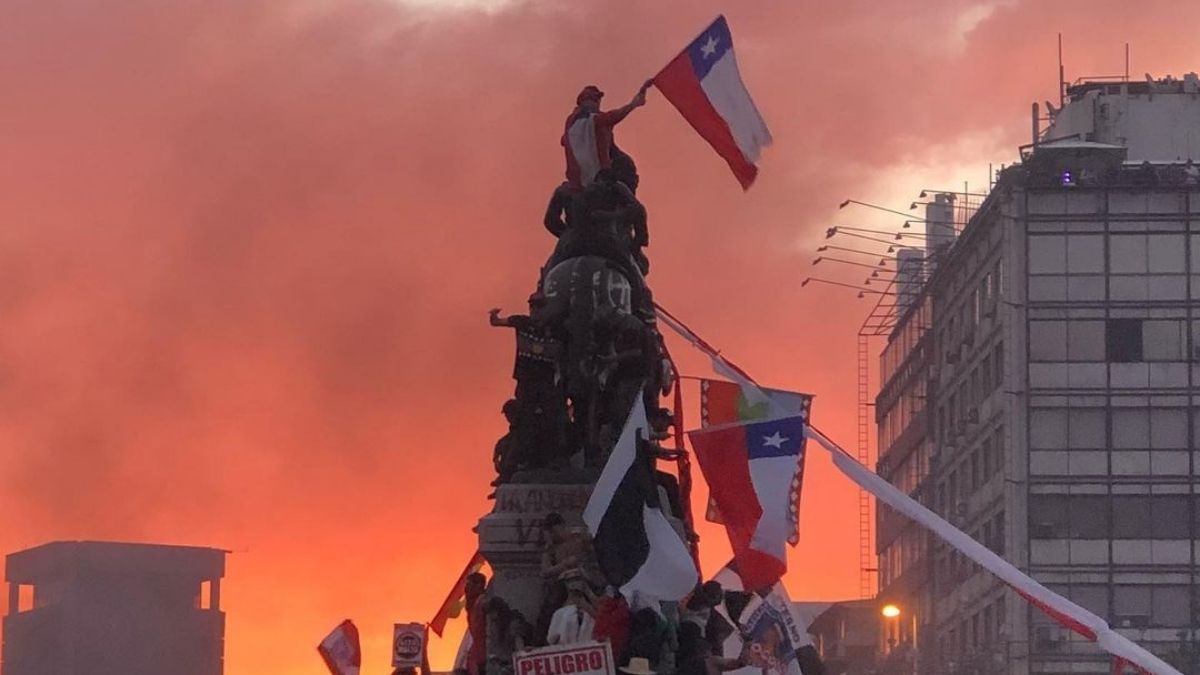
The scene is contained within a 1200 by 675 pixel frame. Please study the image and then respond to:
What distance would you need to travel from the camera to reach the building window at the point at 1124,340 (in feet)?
378

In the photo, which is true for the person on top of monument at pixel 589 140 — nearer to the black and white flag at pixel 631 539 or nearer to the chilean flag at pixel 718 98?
the chilean flag at pixel 718 98

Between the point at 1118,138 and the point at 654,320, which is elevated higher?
the point at 1118,138

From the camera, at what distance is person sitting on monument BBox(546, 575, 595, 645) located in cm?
3503

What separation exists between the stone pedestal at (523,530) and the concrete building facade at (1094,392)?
249 feet

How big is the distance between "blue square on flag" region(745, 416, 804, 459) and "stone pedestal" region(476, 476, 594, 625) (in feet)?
7.70

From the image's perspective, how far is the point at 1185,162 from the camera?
115562 millimetres

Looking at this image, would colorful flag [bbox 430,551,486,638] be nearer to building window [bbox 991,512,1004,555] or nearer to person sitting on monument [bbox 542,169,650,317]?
person sitting on monument [bbox 542,169,650,317]

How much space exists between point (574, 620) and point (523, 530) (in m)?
2.75

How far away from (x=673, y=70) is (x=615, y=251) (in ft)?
8.62

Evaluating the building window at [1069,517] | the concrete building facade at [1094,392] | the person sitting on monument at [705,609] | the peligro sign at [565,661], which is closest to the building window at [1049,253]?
the concrete building facade at [1094,392]

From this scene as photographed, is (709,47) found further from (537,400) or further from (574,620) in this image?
(574,620)

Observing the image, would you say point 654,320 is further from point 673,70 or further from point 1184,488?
point 1184,488

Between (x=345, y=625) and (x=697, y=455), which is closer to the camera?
(x=697, y=455)

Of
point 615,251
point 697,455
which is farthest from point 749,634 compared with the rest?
point 615,251
